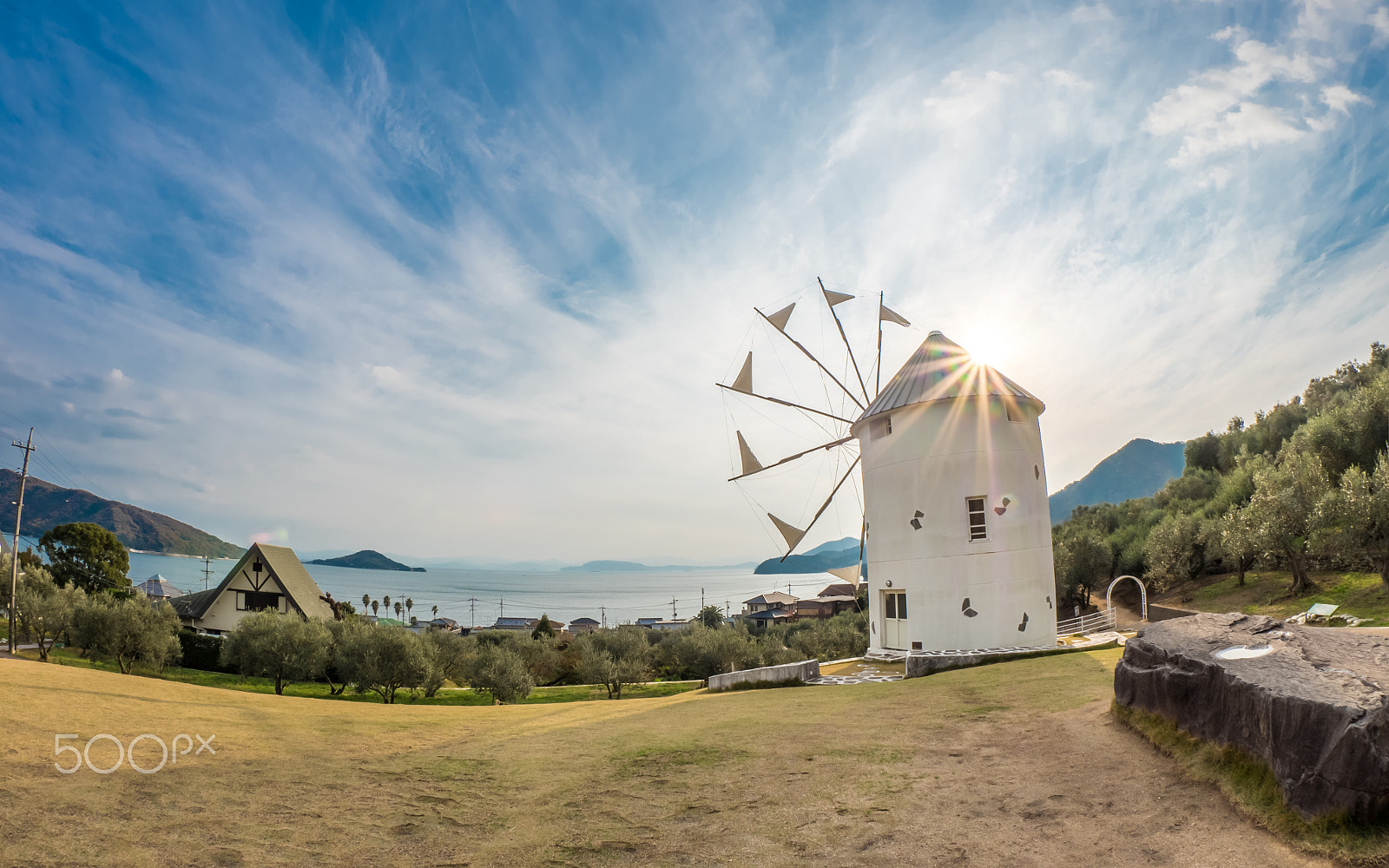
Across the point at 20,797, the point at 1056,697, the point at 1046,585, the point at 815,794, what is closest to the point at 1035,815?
the point at 815,794

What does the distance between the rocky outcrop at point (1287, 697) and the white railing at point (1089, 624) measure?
18.1m

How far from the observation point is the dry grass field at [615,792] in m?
5.27

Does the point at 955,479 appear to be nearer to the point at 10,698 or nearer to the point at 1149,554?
the point at 10,698

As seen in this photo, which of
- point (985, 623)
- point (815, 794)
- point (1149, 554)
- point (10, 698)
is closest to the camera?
point (815, 794)

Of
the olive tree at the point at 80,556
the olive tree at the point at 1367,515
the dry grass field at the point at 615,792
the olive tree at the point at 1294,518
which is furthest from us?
the olive tree at the point at 80,556

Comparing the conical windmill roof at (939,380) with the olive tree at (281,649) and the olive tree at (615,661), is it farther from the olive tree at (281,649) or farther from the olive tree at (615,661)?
the olive tree at (281,649)

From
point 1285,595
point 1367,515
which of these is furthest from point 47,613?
point 1285,595

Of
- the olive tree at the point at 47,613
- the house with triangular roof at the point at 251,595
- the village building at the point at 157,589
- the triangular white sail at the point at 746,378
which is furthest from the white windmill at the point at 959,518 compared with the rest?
the village building at the point at 157,589

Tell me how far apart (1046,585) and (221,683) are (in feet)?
113

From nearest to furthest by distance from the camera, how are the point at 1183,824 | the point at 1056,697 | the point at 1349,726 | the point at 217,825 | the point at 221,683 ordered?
the point at 1349,726, the point at 1183,824, the point at 217,825, the point at 1056,697, the point at 221,683

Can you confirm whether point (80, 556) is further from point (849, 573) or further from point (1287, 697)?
point (1287, 697)

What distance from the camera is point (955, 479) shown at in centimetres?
1955

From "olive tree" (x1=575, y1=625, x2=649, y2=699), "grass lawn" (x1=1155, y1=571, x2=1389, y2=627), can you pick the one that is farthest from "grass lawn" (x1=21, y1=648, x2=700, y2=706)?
"grass lawn" (x1=1155, y1=571, x2=1389, y2=627)

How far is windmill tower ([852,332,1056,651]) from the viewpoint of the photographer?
1911cm
